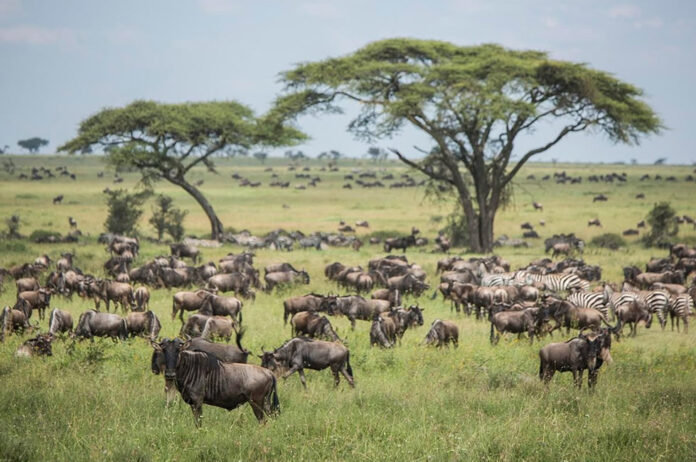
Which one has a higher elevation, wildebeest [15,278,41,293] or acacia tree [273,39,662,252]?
acacia tree [273,39,662,252]

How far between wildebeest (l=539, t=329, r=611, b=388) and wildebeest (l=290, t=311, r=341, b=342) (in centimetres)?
401

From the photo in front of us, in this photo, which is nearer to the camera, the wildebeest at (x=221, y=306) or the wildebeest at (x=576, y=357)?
the wildebeest at (x=576, y=357)

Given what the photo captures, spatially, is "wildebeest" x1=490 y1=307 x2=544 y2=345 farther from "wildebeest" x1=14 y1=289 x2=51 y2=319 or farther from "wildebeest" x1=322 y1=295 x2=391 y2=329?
"wildebeest" x1=14 y1=289 x2=51 y2=319

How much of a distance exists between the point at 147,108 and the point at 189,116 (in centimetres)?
236

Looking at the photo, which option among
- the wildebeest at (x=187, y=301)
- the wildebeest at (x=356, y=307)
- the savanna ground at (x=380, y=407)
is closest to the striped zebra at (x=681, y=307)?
the savanna ground at (x=380, y=407)

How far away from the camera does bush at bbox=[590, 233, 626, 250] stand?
35728mm

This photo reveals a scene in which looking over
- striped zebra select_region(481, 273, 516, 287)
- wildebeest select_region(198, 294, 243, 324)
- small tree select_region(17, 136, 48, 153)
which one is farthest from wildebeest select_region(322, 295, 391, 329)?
small tree select_region(17, 136, 48, 153)

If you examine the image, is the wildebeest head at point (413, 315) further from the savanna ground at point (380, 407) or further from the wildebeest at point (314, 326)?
the wildebeest at point (314, 326)

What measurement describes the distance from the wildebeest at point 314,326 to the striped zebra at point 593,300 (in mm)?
8230

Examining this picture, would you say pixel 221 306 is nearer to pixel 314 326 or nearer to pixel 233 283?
pixel 314 326

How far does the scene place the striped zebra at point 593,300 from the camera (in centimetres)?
1880

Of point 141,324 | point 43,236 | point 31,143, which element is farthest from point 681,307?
→ point 31,143

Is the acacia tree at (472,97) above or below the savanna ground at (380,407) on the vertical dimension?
above

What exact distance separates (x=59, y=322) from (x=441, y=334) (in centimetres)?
811
